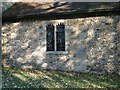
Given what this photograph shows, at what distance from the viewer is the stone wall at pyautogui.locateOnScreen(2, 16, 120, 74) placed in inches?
689

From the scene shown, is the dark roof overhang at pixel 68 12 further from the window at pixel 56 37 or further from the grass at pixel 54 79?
the grass at pixel 54 79

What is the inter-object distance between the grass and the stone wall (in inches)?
29.3

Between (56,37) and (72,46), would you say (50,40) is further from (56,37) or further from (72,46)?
(72,46)

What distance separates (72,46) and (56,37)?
1.25m

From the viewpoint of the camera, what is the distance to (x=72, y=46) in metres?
18.1

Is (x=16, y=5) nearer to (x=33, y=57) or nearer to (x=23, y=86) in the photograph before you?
A: (x=33, y=57)

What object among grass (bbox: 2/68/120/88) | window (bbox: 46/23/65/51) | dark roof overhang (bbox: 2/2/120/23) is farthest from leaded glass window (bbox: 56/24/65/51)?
grass (bbox: 2/68/120/88)

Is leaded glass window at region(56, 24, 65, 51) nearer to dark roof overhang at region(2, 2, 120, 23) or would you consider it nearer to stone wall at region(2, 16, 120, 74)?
stone wall at region(2, 16, 120, 74)

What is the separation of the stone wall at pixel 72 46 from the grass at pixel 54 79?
0.74 metres

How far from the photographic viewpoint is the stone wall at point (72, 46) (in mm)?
17500

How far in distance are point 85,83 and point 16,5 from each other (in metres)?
9.12

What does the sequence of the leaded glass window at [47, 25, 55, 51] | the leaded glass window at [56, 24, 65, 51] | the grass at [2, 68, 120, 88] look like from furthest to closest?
the leaded glass window at [47, 25, 55, 51] → the leaded glass window at [56, 24, 65, 51] → the grass at [2, 68, 120, 88]

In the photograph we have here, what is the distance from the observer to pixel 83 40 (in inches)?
705

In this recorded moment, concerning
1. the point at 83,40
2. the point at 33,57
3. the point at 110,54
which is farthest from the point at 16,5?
the point at 110,54
